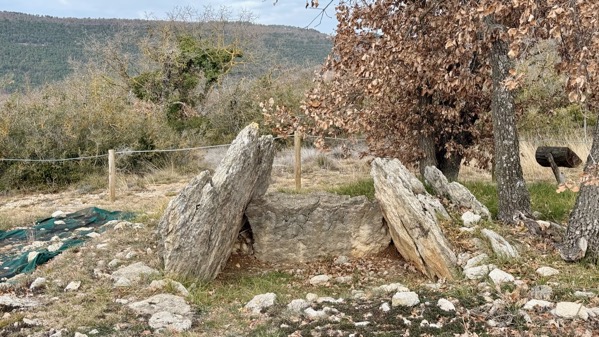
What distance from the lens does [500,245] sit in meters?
5.66

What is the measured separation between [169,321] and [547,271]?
10.6ft

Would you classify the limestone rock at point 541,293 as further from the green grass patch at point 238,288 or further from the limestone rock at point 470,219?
the green grass patch at point 238,288

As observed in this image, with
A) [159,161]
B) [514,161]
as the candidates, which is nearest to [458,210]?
[514,161]

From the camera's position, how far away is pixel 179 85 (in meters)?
18.9

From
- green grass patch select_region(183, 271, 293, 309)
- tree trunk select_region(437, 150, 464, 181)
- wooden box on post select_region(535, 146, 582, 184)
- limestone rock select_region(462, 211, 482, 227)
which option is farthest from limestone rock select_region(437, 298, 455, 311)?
tree trunk select_region(437, 150, 464, 181)

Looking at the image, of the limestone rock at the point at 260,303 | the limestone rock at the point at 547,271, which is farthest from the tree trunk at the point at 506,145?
the limestone rock at the point at 260,303

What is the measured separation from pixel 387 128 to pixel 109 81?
12620 millimetres

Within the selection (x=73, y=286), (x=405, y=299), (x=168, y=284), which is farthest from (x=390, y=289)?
(x=73, y=286)

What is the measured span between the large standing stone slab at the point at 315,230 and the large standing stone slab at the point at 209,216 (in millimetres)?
360

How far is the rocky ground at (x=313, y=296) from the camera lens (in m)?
4.23

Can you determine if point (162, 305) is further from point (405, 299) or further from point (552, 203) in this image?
point (552, 203)

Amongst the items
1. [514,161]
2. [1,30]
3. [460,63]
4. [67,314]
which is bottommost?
[67,314]

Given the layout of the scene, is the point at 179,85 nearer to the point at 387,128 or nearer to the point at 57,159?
the point at 57,159

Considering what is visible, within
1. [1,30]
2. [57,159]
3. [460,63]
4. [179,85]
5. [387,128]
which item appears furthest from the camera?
[1,30]
